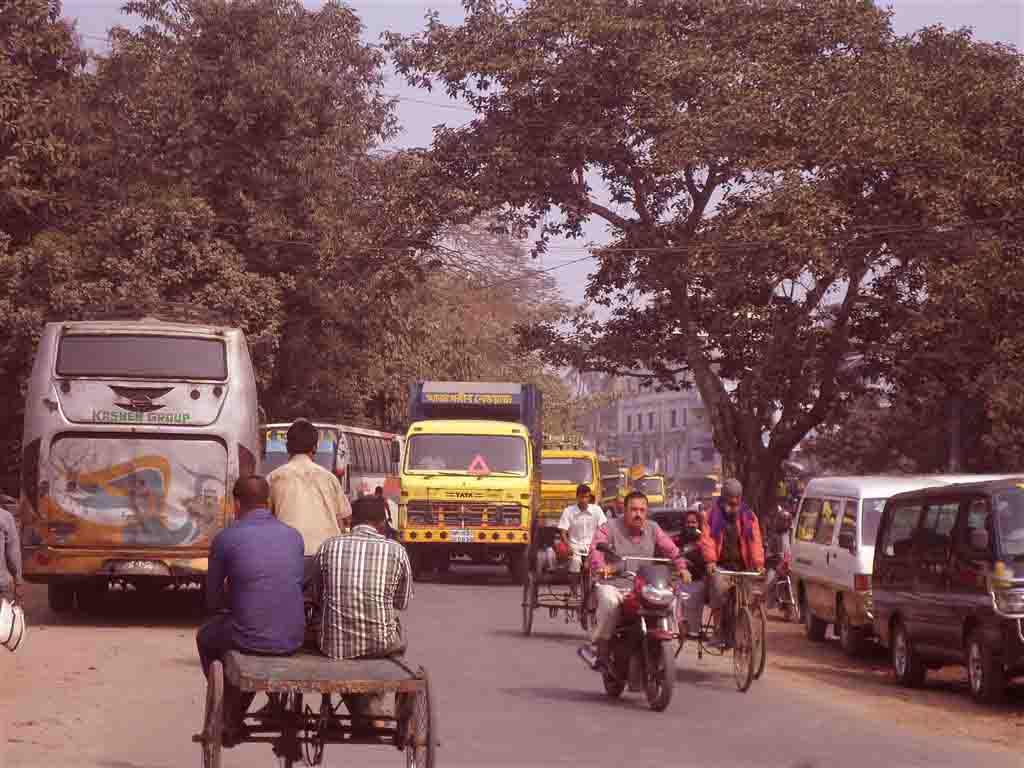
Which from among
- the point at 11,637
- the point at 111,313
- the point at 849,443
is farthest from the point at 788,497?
the point at 11,637

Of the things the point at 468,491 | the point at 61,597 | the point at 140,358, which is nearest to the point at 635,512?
the point at 140,358

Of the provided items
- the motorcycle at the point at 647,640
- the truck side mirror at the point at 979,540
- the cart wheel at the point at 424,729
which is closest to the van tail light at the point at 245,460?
the motorcycle at the point at 647,640

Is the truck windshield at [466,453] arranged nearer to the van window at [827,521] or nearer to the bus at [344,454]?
the bus at [344,454]

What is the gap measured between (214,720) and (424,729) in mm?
961

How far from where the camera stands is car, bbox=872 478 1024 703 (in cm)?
1394

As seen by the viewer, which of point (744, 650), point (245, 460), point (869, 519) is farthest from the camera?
point (245, 460)

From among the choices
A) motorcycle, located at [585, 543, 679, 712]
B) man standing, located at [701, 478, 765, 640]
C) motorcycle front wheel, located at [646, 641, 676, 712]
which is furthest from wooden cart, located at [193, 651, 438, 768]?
man standing, located at [701, 478, 765, 640]

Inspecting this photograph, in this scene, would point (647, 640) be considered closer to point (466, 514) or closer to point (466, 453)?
point (466, 514)

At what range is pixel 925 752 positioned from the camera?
11219 mm

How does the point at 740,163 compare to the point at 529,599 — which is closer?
the point at 529,599

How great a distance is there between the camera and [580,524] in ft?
67.9

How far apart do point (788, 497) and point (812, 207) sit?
20935mm

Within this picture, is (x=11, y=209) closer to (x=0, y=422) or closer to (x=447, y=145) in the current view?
(x=0, y=422)

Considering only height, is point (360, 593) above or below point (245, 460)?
below
